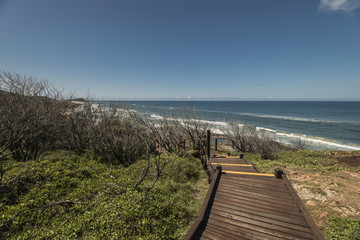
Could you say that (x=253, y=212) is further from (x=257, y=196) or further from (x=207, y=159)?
(x=207, y=159)

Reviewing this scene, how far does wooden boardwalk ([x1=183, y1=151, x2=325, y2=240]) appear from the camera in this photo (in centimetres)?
338

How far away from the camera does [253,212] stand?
3939mm

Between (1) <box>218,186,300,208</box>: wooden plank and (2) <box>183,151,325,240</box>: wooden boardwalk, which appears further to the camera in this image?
(1) <box>218,186,300,208</box>: wooden plank

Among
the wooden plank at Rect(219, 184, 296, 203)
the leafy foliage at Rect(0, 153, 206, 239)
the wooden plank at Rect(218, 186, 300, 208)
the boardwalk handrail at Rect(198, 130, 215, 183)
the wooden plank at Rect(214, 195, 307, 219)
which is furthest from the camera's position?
the boardwalk handrail at Rect(198, 130, 215, 183)

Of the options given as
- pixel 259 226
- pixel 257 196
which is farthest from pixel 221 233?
pixel 257 196

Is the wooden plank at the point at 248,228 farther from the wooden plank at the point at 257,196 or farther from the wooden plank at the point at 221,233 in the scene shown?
the wooden plank at the point at 257,196

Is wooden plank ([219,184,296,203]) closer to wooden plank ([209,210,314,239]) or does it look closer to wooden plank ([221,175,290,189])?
wooden plank ([221,175,290,189])

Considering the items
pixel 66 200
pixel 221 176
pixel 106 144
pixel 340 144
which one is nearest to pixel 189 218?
pixel 221 176

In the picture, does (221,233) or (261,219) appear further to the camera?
(261,219)

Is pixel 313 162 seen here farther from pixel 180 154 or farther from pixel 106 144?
pixel 106 144

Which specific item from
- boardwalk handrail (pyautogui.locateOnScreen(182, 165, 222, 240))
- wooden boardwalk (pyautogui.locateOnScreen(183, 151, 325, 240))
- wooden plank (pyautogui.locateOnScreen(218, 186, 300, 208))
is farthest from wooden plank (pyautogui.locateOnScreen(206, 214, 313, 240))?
wooden plank (pyautogui.locateOnScreen(218, 186, 300, 208))

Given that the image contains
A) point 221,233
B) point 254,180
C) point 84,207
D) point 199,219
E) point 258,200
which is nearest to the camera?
point 221,233

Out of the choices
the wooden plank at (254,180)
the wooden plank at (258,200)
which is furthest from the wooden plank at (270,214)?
the wooden plank at (254,180)

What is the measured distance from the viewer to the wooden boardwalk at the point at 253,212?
11.1 ft
